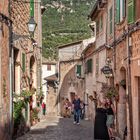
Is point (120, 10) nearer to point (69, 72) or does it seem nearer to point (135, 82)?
point (135, 82)

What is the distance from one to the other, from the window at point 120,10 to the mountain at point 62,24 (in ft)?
130

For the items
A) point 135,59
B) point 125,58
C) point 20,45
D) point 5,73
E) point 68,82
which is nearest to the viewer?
point 135,59

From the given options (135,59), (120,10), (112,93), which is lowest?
(112,93)

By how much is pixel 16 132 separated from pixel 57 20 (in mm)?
50114

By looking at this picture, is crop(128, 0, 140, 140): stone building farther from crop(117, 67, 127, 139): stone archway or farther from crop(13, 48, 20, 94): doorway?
crop(13, 48, 20, 94): doorway

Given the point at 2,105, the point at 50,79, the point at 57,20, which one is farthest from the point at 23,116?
the point at 57,20

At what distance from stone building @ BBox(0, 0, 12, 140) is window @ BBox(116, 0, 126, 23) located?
3.96 m

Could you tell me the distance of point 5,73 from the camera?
46.5 feet

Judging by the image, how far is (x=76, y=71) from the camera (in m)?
36.7

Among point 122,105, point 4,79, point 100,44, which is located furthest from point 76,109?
point 4,79

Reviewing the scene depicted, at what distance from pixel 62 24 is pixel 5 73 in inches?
2032

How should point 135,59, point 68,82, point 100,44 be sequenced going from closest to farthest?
point 135,59 → point 100,44 → point 68,82

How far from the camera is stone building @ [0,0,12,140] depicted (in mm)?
13500

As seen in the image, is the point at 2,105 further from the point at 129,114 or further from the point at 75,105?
the point at 75,105
